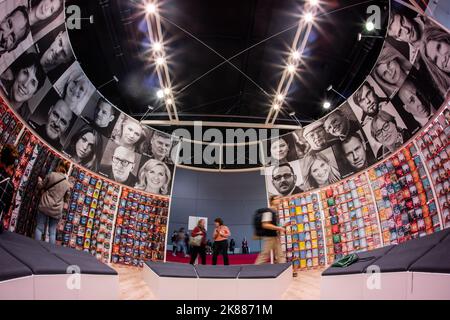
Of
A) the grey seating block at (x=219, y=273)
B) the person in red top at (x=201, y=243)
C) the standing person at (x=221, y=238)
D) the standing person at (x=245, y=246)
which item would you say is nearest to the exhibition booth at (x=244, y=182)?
the grey seating block at (x=219, y=273)

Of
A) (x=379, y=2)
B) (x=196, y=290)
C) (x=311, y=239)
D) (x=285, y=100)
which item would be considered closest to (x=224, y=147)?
(x=285, y=100)

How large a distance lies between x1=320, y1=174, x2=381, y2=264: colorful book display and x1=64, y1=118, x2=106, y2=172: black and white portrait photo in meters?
5.08

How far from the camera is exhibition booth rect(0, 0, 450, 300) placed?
8.86ft

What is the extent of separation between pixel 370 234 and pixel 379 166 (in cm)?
135

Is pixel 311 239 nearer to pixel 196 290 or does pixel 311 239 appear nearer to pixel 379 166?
pixel 379 166

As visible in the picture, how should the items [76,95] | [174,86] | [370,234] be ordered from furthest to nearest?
[174,86] → [370,234] → [76,95]

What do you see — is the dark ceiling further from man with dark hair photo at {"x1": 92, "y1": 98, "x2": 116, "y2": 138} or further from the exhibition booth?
man with dark hair photo at {"x1": 92, "y1": 98, "x2": 116, "y2": 138}

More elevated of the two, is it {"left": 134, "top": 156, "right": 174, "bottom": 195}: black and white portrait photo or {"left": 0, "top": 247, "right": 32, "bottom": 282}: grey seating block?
{"left": 134, "top": 156, "right": 174, "bottom": 195}: black and white portrait photo

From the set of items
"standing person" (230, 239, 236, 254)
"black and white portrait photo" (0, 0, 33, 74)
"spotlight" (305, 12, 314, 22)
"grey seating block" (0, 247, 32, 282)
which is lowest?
"grey seating block" (0, 247, 32, 282)

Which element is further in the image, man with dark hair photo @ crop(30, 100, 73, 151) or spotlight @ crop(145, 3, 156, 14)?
spotlight @ crop(145, 3, 156, 14)

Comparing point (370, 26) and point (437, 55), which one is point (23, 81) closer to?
point (437, 55)

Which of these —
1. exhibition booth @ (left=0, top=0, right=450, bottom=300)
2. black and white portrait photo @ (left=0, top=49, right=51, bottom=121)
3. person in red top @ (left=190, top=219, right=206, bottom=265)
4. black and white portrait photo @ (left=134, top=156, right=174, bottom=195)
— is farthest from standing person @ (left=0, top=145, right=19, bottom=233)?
black and white portrait photo @ (left=134, top=156, right=174, bottom=195)

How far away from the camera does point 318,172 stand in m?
7.04

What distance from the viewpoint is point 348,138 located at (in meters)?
6.38
